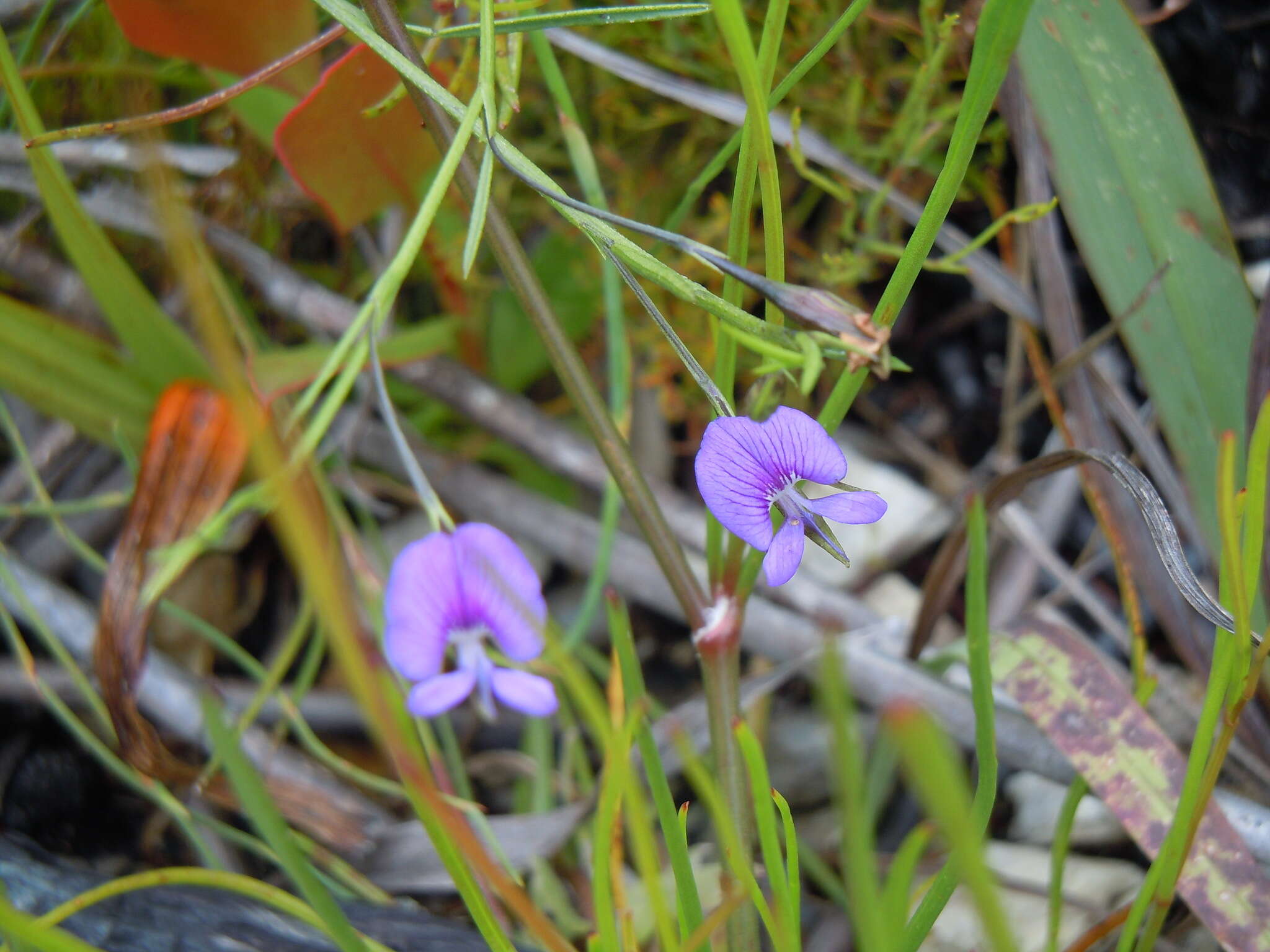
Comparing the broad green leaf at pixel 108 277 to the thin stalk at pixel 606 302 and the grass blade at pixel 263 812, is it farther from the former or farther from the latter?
the grass blade at pixel 263 812

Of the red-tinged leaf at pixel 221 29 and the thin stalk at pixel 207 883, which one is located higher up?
the red-tinged leaf at pixel 221 29

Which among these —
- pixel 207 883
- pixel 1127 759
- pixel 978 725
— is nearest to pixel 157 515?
pixel 207 883

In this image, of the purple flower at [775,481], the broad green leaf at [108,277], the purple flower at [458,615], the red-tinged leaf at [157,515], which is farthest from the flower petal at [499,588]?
the broad green leaf at [108,277]

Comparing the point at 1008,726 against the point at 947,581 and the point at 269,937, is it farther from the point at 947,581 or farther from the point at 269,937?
the point at 269,937

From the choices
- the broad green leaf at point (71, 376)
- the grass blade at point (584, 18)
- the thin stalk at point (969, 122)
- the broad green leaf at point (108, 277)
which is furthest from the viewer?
the broad green leaf at point (71, 376)

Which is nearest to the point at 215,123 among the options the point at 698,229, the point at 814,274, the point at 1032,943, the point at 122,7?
the point at 122,7

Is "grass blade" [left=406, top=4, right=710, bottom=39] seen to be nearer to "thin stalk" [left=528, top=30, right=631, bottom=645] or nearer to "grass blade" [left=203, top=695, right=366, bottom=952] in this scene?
"thin stalk" [left=528, top=30, right=631, bottom=645]
